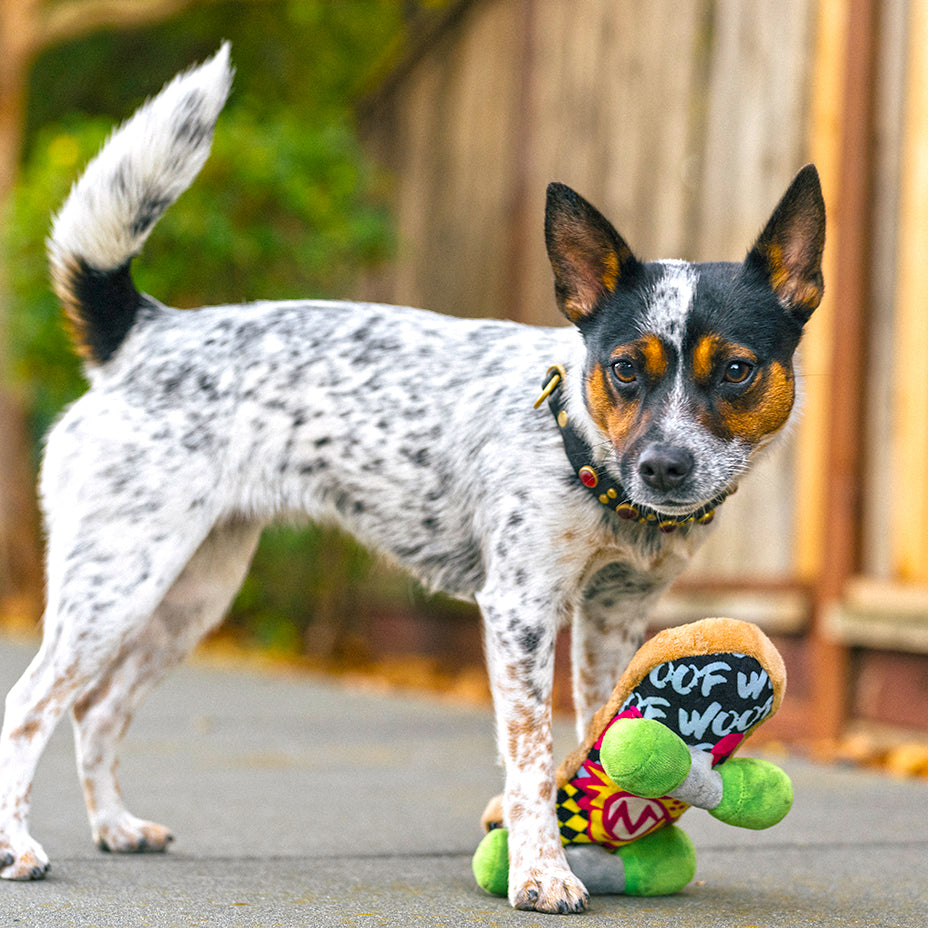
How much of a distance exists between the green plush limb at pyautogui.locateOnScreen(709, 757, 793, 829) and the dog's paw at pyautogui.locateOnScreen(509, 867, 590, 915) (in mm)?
316

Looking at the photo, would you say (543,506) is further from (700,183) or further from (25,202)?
(25,202)

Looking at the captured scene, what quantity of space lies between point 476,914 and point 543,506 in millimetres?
850

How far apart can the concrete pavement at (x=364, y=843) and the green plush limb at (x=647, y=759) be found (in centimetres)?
26

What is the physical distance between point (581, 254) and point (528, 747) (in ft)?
3.47

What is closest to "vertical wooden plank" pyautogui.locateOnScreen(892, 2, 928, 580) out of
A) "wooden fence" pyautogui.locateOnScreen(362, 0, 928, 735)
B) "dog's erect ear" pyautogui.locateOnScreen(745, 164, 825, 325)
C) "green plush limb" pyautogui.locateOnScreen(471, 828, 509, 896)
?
"wooden fence" pyautogui.locateOnScreen(362, 0, 928, 735)

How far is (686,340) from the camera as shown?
270 cm

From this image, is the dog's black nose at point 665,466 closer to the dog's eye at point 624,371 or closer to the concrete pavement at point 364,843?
the dog's eye at point 624,371

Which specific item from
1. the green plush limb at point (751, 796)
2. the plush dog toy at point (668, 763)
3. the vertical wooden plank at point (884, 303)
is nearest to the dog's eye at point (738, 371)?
the plush dog toy at point (668, 763)

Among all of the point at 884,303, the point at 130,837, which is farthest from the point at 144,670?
the point at 884,303

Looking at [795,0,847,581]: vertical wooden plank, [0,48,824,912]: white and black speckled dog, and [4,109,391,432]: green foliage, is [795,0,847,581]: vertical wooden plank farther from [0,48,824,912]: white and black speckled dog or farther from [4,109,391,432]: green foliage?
[4,109,391,432]: green foliage

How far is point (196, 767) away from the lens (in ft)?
15.9

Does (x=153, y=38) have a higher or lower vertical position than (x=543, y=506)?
higher

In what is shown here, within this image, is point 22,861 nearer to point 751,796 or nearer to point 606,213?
point 751,796

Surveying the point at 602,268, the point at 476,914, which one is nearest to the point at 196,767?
the point at 476,914
